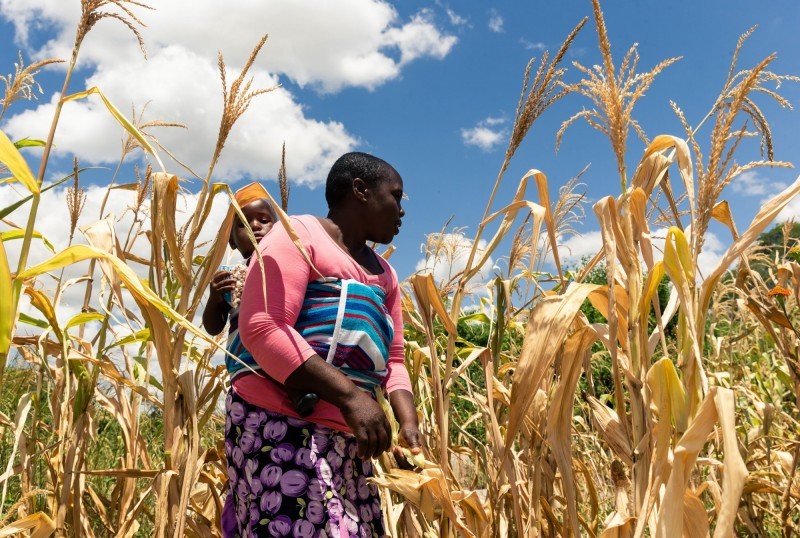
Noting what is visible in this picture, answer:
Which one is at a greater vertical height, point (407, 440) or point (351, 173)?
point (351, 173)

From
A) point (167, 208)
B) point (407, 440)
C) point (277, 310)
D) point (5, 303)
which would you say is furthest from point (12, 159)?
point (407, 440)

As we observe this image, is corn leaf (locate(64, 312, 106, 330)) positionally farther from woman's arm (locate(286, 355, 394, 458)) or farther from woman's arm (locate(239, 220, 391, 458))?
woman's arm (locate(286, 355, 394, 458))

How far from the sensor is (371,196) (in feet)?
5.76

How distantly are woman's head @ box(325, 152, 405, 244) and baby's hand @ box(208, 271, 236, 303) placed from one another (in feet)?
1.19

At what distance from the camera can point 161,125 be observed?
192 centimetres

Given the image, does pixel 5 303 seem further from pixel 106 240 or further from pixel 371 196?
pixel 371 196

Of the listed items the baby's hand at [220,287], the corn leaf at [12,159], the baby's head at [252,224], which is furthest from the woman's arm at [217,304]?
the corn leaf at [12,159]

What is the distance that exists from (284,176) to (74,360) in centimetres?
81

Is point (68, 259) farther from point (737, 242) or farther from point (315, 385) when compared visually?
point (737, 242)

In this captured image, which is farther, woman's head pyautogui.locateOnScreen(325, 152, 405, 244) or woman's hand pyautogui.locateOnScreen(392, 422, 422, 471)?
woman's head pyautogui.locateOnScreen(325, 152, 405, 244)

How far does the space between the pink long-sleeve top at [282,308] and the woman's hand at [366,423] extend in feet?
0.38

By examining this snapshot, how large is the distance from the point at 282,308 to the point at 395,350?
0.46m

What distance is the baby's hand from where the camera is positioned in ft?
6.12

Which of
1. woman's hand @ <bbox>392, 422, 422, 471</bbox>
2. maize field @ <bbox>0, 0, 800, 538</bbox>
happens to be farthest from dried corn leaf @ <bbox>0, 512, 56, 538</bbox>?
woman's hand @ <bbox>392, 422, 422, 471</bbox>
